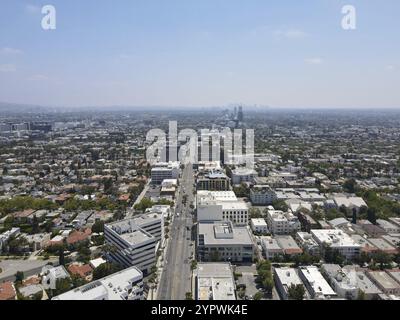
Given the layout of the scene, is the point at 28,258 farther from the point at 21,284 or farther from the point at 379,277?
the point at 379,277

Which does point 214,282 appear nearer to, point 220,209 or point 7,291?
point 220,209

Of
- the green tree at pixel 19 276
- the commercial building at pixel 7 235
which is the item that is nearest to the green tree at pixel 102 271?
the green tree at pixel 19 276

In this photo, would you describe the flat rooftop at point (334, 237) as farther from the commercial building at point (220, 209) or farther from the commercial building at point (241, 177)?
the commercial building at point (241, 177)

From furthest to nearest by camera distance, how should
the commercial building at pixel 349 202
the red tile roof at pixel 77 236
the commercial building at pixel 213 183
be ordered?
the commercial building at pixel 213 183
the commercial building at pixel 349 202
the red tile roof at pixel 77 236

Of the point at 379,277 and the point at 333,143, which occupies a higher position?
the point at 333,143

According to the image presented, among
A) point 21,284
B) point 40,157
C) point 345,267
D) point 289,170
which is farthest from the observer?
point 40,157

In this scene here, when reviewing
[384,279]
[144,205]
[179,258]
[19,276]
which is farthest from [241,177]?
[19,276]

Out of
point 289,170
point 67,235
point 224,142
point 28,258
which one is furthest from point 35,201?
point 224,142
